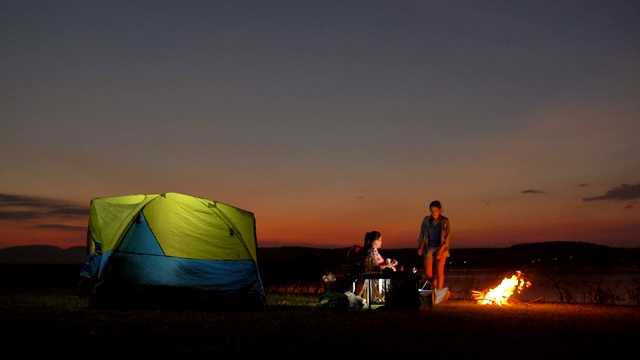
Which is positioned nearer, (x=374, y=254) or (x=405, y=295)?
Result: (x=405, y=295)

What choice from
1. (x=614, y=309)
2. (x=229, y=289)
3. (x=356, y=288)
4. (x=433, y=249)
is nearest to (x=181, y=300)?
(x=229, y=289)

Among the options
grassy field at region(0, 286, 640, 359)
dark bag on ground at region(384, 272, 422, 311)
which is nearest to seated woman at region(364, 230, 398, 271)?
dark bag on ground at region(384, 272, 422, 311)

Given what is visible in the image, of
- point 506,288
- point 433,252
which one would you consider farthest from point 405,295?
point 506,288

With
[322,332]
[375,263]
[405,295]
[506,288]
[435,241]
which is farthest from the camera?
[435,241]

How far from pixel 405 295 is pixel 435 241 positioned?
1.81 meters

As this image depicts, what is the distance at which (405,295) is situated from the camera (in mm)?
10703

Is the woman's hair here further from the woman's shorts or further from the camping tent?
the camping tent

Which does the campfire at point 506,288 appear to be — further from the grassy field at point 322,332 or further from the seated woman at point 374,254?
the seated woman at point 374,254

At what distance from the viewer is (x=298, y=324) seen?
8578mm

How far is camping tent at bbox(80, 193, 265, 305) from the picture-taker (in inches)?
439

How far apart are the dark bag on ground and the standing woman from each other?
1.25m

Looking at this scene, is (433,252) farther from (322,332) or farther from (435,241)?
(322,332)

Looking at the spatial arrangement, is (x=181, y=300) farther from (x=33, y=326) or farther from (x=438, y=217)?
(x=438, y=217)

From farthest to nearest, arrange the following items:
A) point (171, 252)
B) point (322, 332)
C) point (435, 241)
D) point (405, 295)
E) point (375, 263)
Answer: point (435, 241)
point (375, 263)
point (171, 252)
point (405, 295)
point (322, 332)
